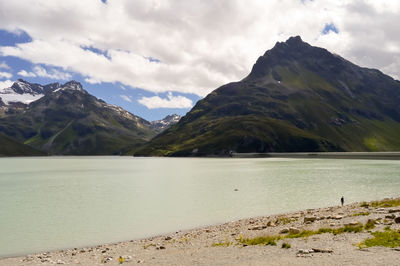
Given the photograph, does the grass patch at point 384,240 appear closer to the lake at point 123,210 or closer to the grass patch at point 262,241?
the grass patch at point 262,241

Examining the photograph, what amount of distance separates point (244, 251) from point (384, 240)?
9543 millimetres

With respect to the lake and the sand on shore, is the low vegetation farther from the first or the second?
the lake

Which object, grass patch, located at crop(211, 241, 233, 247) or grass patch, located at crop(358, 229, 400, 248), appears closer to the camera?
grass patch, located at crop(358, 229, 400, 248)

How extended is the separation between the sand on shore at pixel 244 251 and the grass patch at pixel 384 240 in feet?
2.07

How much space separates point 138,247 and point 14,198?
51.2 metres

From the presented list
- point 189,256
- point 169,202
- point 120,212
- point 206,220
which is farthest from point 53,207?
point 189,256

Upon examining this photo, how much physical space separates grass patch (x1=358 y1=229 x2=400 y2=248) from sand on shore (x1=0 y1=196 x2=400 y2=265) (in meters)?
0.63

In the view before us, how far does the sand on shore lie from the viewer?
65.9 ft

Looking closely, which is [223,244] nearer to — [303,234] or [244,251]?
[244,251]

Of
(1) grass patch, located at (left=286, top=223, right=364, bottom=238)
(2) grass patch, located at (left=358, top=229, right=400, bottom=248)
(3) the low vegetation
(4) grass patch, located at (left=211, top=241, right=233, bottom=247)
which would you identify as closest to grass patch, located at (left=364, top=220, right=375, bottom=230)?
(3) the low vegetation

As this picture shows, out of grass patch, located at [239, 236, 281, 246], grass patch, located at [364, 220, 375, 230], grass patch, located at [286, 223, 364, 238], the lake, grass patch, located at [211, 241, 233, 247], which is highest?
grass patch, located at [364, 220, 375, 230]

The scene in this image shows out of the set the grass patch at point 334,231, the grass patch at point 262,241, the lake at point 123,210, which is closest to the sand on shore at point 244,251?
the grass patch at point 262,241

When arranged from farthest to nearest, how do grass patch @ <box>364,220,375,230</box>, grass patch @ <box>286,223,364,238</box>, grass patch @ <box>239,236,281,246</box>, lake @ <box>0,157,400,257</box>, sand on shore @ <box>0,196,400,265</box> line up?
lake @ <box>0,157,400,257</box>
grass patch @ <box>364,220,375,230</box>
grass patch @ <box>286,223,364,238</box>
grass patch @ <box>239,236,281,246</box>
sand on shore @ <box>0,196,400,265</box>

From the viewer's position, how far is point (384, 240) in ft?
73.8
